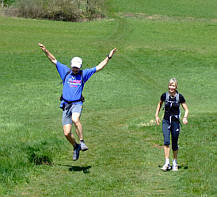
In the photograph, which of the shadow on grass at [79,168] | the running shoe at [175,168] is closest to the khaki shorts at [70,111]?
the shadow on grass at [79,168]

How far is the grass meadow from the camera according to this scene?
35.7 ft

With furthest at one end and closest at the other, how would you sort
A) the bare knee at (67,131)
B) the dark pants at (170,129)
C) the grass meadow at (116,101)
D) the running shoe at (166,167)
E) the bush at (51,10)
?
1. the bush at (51,10)
2. the bare knee at (67,131)
3. the dark pants at (170,129)
4. the running shoe at (166,167)
5. the grass meadow at (116,101)

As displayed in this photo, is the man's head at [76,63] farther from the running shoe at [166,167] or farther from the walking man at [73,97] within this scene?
the running shoe at [166,167]

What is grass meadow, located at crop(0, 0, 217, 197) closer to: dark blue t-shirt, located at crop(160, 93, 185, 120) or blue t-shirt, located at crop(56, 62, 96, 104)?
dark blue t-shirt, located at crop(160, 93, 185, 120)

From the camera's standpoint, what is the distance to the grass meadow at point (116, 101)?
1090 cm

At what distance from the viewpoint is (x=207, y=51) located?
53188 mm

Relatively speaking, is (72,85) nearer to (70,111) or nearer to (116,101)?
(70,111)

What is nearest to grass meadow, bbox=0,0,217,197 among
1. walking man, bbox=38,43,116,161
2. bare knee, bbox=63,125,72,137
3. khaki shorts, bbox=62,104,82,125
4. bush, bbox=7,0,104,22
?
bare knee, bbox=63,125,72,137

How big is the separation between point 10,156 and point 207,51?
43.8m

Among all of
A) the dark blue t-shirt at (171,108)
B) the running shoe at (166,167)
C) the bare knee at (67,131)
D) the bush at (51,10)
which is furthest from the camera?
the bush at (51,10)

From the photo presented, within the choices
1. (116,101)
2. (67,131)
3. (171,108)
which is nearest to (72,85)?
Answer: (67,131)

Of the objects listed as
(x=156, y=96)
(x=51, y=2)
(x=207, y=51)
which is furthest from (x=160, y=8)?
(x=156, y=96)

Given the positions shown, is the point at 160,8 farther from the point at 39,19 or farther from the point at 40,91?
the point at 40,91

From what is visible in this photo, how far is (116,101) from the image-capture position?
32.2 metres
